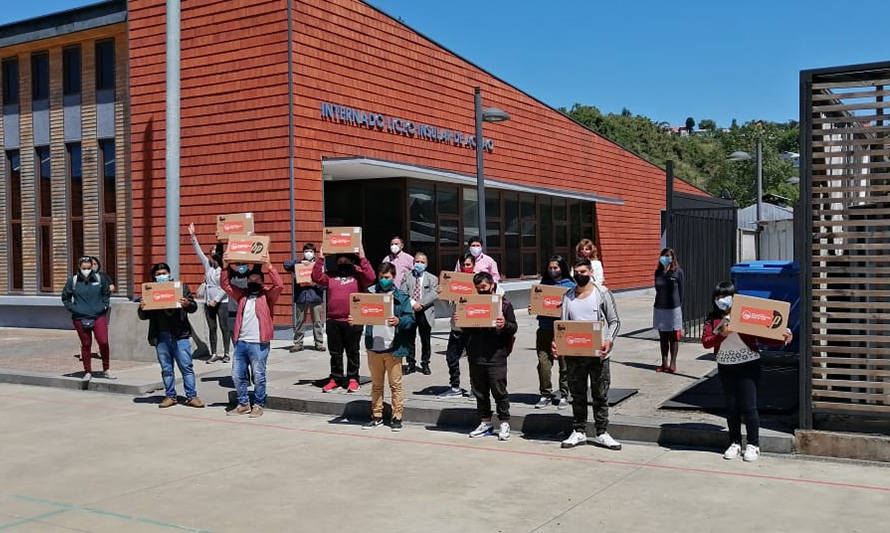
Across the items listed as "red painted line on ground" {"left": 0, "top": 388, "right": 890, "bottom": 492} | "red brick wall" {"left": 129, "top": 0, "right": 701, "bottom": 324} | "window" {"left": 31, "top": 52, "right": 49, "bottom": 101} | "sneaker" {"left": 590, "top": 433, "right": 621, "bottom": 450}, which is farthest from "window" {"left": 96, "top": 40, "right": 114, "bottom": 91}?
"sneaker" {"left": 590, "top": 433, "right": 621, "bottom": 450}

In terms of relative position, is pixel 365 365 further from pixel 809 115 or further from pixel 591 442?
pixel 809 115

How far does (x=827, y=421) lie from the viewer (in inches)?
328

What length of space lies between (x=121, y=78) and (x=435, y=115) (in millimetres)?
7377

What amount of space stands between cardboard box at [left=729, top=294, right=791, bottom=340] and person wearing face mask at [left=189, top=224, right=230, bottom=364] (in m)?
9.06

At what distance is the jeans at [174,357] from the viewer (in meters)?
11.5

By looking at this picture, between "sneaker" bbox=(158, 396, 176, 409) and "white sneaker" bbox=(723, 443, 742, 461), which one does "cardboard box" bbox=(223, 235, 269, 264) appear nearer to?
"sneaker" bbox=(158, 396, 176, 409)

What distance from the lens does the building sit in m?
18.1

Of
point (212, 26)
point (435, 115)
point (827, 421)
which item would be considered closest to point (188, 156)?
point (212, 26)

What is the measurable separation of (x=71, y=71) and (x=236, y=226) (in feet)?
37.7

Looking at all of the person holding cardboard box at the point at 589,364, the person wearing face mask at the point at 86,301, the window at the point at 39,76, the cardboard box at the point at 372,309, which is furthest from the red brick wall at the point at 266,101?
the person holding cardboard box at the point at 589,364

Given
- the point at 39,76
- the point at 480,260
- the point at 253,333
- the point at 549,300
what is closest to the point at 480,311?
the point at 549,300

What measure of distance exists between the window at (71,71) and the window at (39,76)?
2.58ft

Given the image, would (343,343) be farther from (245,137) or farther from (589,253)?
(245,137)

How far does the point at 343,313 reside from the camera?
38.2ft
